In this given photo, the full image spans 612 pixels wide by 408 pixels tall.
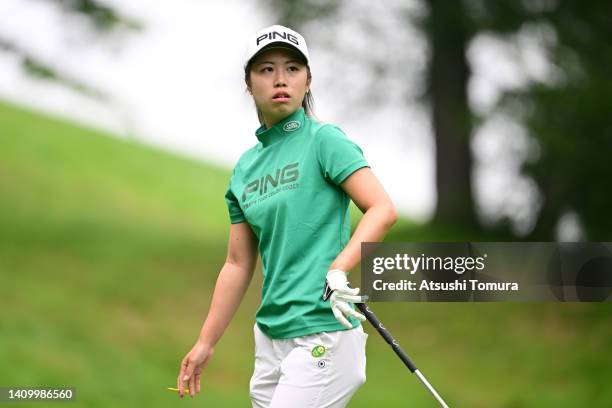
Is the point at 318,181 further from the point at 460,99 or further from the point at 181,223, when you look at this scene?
the point at 181,223

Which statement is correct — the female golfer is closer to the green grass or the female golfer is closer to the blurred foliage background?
the green grass

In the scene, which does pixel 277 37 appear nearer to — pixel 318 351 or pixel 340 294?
pixel 340 294

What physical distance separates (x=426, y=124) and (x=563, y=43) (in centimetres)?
356

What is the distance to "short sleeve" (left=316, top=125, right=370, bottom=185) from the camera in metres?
3.40

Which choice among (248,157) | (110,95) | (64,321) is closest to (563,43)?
(110,95)

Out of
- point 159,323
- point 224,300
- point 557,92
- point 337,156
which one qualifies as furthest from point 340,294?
point 159,323

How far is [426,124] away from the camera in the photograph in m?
16.3

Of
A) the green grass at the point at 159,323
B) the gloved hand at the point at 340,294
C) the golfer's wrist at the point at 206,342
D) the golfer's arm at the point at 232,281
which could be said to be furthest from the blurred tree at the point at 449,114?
the gloved hand at the point at 340,294

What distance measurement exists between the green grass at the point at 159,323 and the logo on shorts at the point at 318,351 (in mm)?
6300

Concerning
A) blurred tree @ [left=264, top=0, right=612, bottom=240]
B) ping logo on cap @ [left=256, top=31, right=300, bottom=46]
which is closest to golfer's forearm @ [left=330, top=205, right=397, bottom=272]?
ping logo on cap @ [left=256, top=31, right=300, bottom=46]

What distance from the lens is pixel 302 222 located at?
11.4ft

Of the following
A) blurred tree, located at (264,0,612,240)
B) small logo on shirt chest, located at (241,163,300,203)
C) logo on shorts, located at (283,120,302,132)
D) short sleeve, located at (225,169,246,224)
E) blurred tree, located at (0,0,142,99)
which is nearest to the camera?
small logo on shirt chest, located at (241,163,300,203)

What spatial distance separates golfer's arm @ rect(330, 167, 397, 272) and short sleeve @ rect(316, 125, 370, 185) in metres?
0.03

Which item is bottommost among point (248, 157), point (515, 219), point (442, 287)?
point (442, 287)
